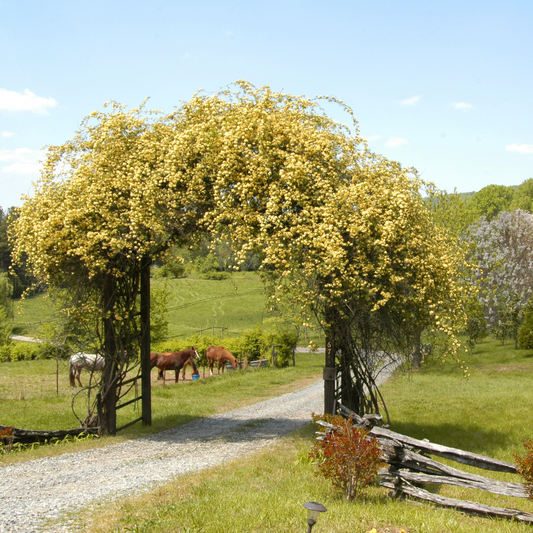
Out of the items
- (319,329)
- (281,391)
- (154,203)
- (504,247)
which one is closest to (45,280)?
(154,203)

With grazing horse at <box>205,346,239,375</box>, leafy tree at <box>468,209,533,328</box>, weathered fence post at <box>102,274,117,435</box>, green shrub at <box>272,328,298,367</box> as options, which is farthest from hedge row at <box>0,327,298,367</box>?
weathered fence post at <box>102,274,117,435</box>

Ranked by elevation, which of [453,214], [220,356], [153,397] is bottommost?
[153,397]

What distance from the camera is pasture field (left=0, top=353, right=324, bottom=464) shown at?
14.2m

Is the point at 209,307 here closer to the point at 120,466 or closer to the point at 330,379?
the point at 330,379

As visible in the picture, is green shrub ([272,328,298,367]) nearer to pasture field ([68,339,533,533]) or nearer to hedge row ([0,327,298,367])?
hedge row ([0,327,298,367])

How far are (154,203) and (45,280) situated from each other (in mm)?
3210

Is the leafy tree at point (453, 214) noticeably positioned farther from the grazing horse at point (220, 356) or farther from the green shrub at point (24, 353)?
the green shrub at point (24, 353)

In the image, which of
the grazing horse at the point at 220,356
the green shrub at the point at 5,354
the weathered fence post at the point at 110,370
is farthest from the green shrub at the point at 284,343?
the green shrub at the point at 5,354

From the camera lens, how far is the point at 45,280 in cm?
1203

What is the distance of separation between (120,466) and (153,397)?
11173mm

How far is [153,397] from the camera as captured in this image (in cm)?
2077

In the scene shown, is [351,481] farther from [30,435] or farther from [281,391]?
[281,391]

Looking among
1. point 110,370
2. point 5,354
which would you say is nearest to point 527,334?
point 110,370

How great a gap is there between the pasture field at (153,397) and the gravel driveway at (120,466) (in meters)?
0.78
